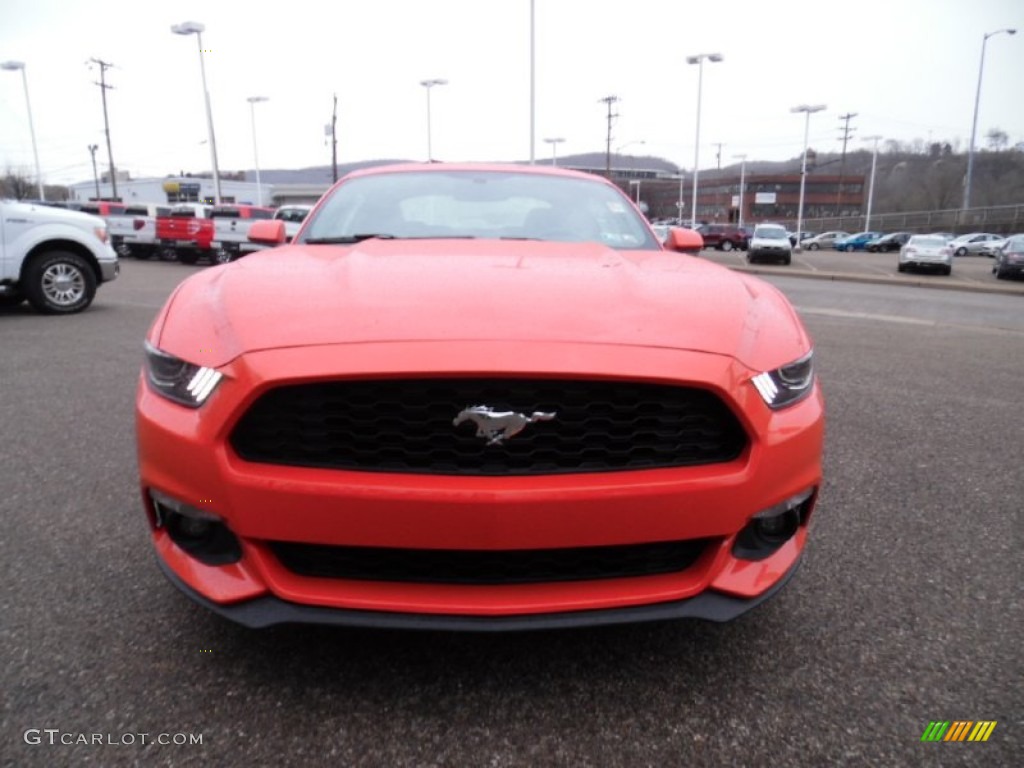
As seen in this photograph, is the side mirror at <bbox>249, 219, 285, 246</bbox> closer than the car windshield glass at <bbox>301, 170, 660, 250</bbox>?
No

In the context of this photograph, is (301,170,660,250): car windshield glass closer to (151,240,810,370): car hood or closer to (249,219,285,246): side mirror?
(249,219,285,246): side mirror

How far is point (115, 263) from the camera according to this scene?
908cm

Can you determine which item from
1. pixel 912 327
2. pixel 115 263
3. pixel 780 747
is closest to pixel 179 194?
pixel 115 263

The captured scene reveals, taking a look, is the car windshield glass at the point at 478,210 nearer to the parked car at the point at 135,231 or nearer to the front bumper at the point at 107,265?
the front bumper at the point at 107,265

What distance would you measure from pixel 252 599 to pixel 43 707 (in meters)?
0.60

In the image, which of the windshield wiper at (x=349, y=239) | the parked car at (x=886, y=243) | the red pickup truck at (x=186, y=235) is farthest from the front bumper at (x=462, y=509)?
the parked car at (x=886, y=243)

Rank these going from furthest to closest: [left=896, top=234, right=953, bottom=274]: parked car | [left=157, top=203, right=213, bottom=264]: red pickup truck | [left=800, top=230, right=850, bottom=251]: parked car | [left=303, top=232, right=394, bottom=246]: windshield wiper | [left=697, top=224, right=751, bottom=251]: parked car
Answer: [left=800, top=230, right=850, bottom=251]: parked car < [left=697, top=224, right=751, bottom=251]: parked car < [left=896, top=234, right=953, bottom=274]: parked car < [left=157, top=203, right=213, bottom=264]: red pickup truck < [left=303, top=232, right=394, bottom=246]: windshield wiper

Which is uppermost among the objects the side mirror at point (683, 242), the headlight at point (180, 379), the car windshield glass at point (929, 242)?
the side mirror at point (683, 242)

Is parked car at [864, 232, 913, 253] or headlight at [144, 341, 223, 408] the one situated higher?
headlight at [144, 341, 223, 408]

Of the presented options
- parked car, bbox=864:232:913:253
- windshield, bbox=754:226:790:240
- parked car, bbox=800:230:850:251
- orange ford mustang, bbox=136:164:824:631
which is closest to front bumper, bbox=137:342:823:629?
orange ford mustang, bbox=136:164:824:631

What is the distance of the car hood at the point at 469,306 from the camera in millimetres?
1717

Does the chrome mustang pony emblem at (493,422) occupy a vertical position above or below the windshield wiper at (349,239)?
below

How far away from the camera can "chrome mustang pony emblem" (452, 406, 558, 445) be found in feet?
5.27

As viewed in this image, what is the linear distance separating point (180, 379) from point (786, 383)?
1.55 meters
